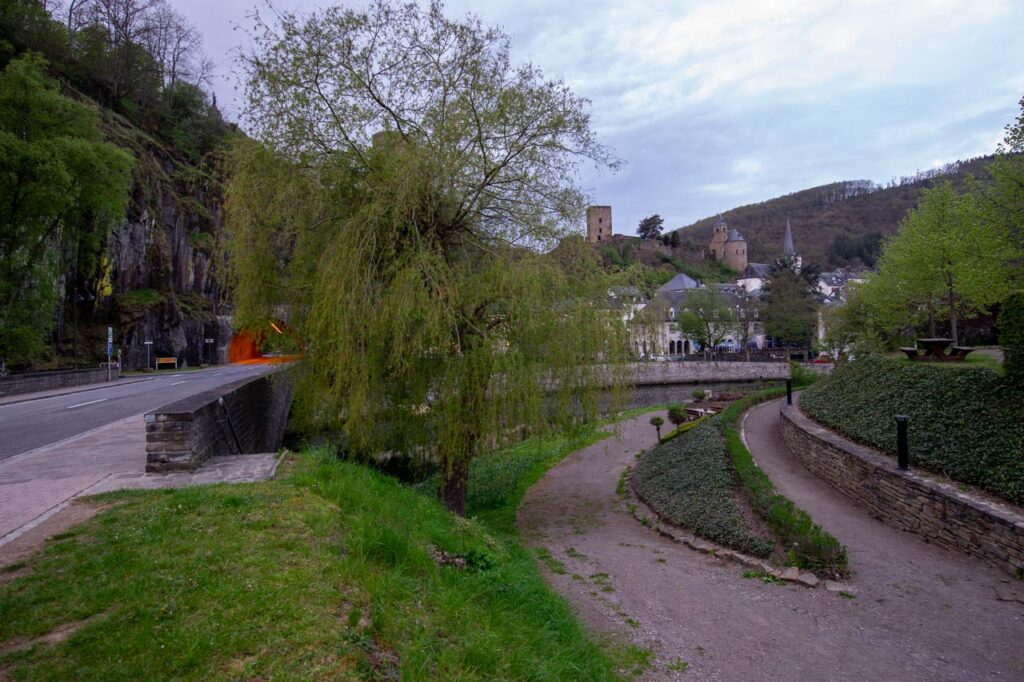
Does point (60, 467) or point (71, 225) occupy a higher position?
point (71, 225)

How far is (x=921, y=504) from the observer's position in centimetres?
842

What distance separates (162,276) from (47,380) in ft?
56.1

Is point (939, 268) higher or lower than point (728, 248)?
lower

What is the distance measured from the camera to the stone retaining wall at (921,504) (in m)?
6.91

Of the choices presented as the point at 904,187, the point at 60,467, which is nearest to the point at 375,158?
the point at 60,467

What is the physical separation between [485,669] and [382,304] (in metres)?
5.98

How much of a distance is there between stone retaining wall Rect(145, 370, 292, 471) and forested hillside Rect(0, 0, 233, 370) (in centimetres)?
229

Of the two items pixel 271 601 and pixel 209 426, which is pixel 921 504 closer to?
pixel 271 601

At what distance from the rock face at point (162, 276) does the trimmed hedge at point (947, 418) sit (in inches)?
1293

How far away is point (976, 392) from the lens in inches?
374

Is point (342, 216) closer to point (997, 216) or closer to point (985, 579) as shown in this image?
point (985, 579)

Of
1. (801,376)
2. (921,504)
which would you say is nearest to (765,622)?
(921,504)

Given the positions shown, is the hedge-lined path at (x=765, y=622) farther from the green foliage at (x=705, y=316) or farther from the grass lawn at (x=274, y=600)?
the green foliage at (x=705, y=316)

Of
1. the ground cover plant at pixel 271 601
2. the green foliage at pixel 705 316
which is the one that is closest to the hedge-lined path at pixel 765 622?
the ground cover plant at pixel 271 601
